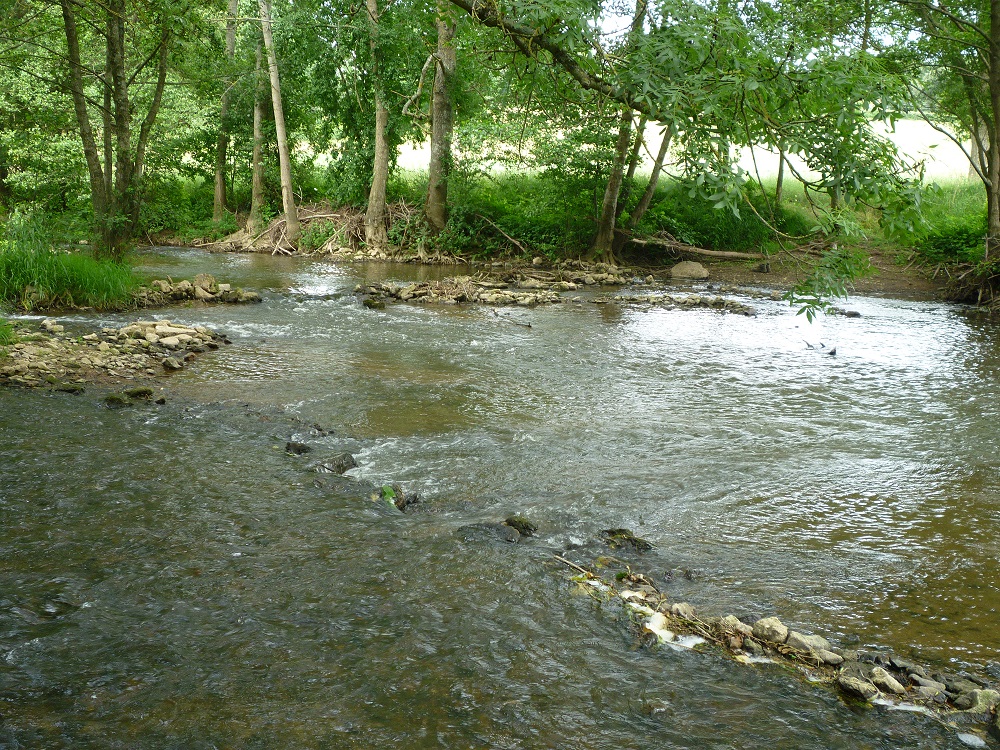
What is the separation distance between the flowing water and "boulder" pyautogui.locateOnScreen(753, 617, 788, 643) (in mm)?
262

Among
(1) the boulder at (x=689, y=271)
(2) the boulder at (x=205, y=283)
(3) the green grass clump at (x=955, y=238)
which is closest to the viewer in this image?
(2) the boulder at (x=205, y=283)

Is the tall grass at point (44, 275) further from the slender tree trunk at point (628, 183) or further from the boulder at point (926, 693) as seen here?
the slender tree trunk at point (628, 183)

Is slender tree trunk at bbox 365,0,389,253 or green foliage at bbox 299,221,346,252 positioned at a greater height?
slender tree trunk at bbox 365,0,389,253

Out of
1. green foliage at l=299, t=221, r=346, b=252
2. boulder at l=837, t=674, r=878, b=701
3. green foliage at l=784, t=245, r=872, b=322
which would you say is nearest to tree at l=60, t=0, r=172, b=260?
green foliage at l=299, t=221, r=346, b=252

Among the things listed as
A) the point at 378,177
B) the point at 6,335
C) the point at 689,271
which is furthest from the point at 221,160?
the point at 6,335

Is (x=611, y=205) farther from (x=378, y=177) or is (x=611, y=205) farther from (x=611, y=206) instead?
(x=378, y=177)

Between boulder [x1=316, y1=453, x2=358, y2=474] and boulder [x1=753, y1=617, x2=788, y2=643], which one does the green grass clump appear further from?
boulder [x1=753, y1=617, x2=788, y2=643]

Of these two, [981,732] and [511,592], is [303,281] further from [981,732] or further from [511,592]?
[981,732]

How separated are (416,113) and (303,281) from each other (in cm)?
818

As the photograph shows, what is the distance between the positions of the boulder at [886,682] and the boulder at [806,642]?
0.85ft

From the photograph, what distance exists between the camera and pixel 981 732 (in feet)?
11.5

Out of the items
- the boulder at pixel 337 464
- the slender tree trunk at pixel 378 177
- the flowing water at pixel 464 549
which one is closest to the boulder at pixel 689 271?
the slender tree trunk at pixel 378 177

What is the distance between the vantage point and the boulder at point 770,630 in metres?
4.13

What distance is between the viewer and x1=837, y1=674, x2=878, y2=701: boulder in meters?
3.71
